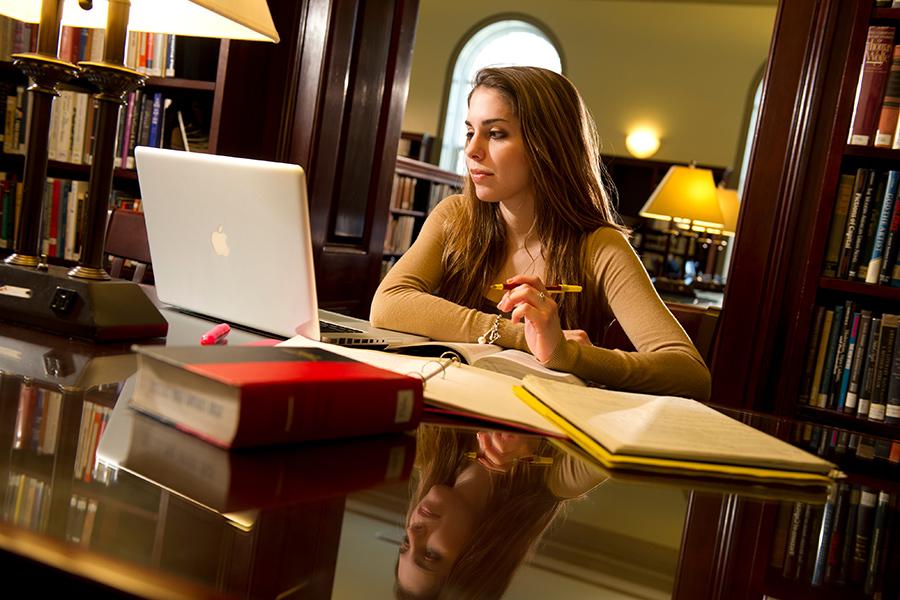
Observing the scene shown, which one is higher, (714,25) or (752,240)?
(714,25)

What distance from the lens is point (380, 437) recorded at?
0.75 meters

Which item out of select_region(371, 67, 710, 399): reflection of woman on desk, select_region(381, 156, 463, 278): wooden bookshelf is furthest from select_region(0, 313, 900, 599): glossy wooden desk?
select_region(381, 156, 463, 278): wooden bookshelf

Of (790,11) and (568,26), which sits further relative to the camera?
(568,26)

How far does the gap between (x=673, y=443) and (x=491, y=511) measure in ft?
0.91

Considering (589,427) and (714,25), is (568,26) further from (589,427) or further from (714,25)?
(589,427)

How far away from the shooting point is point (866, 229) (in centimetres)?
220

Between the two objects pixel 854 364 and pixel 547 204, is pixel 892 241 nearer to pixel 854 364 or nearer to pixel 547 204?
pixel 854 364

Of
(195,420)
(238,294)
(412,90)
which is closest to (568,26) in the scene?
(412,90)

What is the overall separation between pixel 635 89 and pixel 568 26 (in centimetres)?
110

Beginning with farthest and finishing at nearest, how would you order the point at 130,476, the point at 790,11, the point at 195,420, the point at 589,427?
the point at 790,11 < the point at 589,427 < the point at 195,420 < the point at 130,476

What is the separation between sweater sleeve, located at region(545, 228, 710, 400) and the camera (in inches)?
51.1

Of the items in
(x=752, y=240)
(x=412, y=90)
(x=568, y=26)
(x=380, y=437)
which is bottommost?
(x=380, y=437)

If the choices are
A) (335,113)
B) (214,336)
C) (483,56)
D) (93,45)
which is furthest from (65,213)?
(483,56)

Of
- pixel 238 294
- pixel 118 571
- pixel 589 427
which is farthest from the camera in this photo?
pixel 238 294
